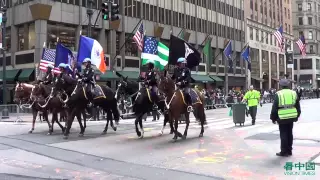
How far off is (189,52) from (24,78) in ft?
83.4

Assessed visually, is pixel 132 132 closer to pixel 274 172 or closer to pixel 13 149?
pixel 13 149

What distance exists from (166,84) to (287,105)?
4443 millimetres

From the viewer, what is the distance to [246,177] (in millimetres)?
7594

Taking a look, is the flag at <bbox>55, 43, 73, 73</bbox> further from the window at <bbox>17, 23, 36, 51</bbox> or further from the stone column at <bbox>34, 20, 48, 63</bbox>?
the window at <bbox>17, 23, 36, 51</bbox>

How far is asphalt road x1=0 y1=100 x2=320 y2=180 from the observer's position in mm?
8039

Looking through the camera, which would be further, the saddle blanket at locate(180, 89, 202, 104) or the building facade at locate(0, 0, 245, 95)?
the building facade at locate(0, 0, 245, 95)

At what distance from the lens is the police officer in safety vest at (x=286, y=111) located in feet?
30.2

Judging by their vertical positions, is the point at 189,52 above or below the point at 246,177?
above

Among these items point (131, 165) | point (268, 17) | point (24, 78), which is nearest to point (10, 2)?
point (24, 78)

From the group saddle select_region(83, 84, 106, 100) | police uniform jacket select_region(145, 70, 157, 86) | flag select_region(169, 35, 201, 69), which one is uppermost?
flag select_region(169, 35, 201, 69)

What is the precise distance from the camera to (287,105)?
9.29 m

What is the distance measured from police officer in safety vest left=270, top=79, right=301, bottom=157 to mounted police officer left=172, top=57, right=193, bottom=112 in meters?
3.97

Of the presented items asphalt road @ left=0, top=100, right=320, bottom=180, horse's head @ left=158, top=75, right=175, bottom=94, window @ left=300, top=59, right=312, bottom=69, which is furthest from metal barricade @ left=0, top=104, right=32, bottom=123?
window @ left=300, top=59, right=312, bottom=69

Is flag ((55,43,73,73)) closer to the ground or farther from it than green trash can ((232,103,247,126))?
farther from it
